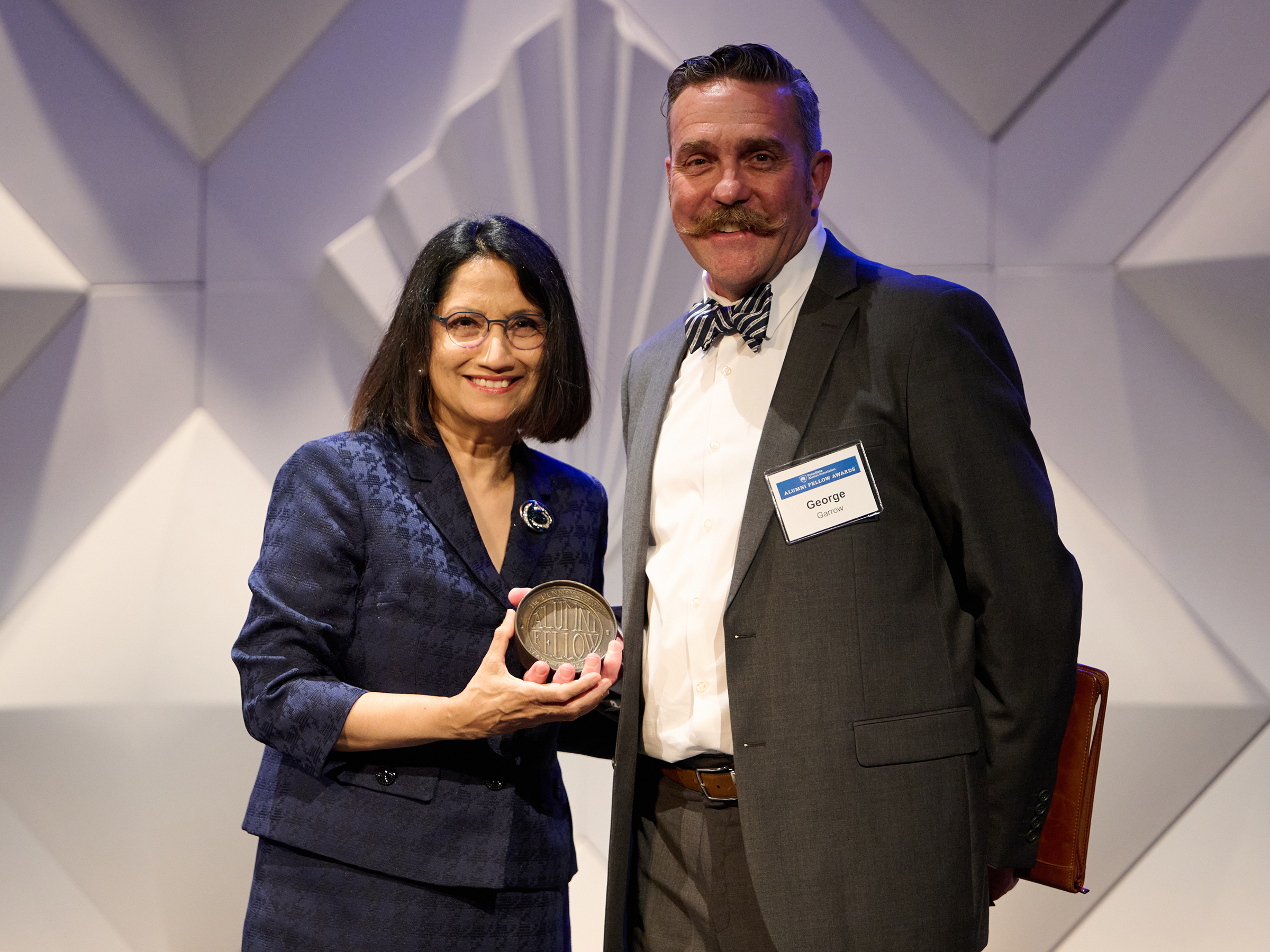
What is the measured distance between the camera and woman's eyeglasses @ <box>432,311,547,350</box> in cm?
190

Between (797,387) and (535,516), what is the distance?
1.93 ft

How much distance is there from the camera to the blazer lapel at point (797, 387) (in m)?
1.56

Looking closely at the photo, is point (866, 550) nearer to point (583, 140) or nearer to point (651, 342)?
point (651, 342)

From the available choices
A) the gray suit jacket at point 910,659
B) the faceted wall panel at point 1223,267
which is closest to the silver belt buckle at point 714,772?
the gray suit jacket at point 910,659

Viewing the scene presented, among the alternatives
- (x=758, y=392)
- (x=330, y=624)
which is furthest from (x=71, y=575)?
(x=758, y=392)

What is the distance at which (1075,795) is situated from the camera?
5.20 feet

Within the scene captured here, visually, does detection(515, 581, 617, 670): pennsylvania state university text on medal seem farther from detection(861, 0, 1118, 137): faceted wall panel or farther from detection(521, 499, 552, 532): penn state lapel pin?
detection(861, 0, 1118, 137): faceted wall panel

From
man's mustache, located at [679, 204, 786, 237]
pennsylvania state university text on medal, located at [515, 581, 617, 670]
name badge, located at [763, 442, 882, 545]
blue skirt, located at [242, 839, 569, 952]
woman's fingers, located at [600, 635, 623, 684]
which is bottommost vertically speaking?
blue skirt, located at [242, 839, 569, 952]

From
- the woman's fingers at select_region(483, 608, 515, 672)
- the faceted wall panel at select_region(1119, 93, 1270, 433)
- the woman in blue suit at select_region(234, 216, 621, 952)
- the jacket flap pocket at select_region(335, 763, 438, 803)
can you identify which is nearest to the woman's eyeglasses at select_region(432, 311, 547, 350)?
the woman in blue suit at select_region(234, 216, 621, 952)

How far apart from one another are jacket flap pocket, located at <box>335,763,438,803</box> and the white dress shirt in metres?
0.38

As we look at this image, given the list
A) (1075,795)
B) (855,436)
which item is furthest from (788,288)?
(1075,795)

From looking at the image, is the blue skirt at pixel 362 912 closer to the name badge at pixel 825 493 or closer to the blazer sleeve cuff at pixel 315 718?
the blazer sleeve cuff at pixel 315 718

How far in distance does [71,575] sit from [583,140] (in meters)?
2.18

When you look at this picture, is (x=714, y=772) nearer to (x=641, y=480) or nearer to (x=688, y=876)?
(x=688, y=876)
